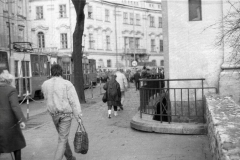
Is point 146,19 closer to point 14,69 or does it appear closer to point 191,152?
point 14,69

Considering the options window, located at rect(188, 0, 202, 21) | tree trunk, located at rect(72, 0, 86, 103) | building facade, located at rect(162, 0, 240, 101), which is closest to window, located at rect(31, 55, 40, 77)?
tree trunk, located at rect(72, 0, 86, 103)

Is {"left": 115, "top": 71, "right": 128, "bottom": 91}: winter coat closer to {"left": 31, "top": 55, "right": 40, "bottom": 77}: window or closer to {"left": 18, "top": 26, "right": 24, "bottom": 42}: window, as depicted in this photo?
{"left": 31, "top": 55, "right": 40, "bottom": 77}: window

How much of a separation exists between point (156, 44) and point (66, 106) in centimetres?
6528

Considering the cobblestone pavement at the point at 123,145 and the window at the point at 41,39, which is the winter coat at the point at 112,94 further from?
the window at the point at 41,39

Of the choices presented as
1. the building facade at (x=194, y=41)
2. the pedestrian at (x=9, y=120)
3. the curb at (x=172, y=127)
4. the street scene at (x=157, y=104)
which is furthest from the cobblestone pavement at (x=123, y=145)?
the building facade at (x=194, y=41)

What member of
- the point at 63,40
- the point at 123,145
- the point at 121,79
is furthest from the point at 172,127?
the point at 63,40

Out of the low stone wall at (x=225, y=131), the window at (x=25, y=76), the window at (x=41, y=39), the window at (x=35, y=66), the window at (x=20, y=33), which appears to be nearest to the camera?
the low stone wall at (x=225, y=131)

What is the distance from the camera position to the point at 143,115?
10508 millimetres

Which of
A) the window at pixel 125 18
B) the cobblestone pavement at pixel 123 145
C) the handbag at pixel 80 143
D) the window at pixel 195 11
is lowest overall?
the cobblestone pavement at pixel 123 145

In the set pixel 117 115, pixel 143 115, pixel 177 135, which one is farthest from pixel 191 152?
pixel 117 115

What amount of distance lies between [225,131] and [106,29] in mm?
56788

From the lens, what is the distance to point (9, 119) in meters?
6.25

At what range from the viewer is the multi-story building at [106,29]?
5569 centimetres

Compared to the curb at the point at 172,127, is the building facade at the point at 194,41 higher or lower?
higher
